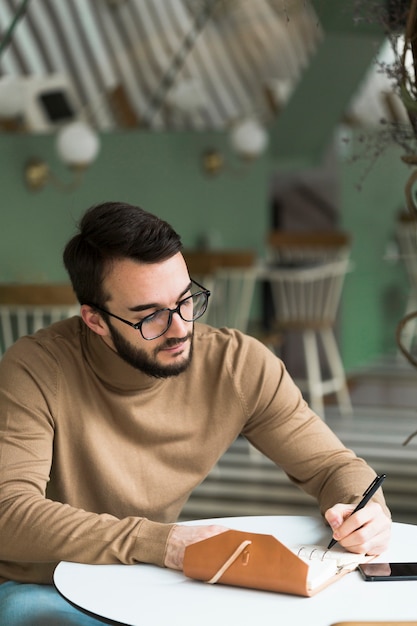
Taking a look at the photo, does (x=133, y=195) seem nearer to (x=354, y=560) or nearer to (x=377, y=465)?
(x=377, y=465)

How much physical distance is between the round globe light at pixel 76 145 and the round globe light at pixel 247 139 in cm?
180

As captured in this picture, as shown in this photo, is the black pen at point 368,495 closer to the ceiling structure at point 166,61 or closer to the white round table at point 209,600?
the white round table at point 209,600

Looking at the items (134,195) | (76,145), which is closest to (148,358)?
(76,145)

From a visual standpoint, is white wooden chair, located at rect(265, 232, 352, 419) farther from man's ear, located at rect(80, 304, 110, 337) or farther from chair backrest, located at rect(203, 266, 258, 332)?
man's ear, located at rect(80, 304, 110, 337)

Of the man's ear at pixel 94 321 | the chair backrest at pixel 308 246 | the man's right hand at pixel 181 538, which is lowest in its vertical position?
the chair backrest at pixel 308 246

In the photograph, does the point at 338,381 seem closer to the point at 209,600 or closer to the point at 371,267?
the point at 371,267

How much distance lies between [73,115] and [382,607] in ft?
15.7

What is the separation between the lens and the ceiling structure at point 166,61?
674 cm

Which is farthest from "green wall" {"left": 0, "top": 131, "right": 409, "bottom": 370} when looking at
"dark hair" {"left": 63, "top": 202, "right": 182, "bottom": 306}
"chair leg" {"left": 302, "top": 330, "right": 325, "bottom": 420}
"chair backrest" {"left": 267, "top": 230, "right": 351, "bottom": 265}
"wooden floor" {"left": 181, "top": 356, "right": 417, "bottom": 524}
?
"dark hair" {"left": 63, "top": 202, "right": 182, "bottom": 306}

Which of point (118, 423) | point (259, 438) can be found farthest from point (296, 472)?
point (118, 423)

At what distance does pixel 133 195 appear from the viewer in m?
6.53

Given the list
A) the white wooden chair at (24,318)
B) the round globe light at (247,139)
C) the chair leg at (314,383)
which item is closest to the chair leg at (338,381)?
the chair leg at (314,383)

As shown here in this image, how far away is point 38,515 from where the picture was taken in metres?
1.94

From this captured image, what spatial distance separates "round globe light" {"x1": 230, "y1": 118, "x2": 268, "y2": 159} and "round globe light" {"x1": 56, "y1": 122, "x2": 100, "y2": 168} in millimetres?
1800
